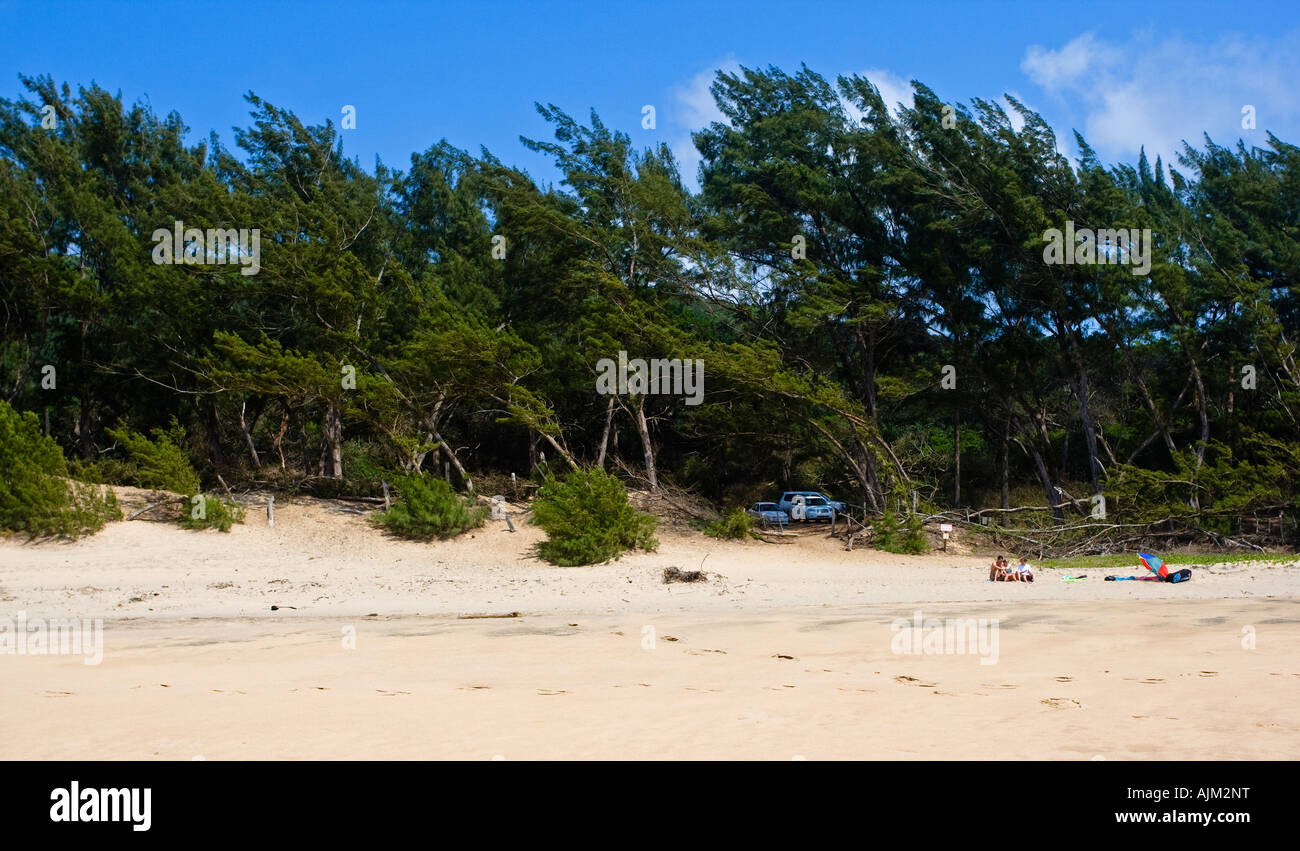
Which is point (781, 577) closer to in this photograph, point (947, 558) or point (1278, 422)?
point (947, 558)

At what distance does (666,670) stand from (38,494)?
1870 cm

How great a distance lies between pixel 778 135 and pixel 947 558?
15054mm

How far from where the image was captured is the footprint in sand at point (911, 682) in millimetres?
7340

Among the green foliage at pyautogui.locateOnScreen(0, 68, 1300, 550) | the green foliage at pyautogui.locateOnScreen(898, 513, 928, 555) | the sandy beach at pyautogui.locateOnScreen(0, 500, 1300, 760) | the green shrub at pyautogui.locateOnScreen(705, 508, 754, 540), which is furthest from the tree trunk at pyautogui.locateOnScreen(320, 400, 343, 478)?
the green foliage at pyautogui.locateOnScreen(898, 513, 928, 555)

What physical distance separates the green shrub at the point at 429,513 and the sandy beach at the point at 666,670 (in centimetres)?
496

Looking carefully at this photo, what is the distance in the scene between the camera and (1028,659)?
27.9 feet

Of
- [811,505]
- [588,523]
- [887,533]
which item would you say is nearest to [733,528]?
[887,533]

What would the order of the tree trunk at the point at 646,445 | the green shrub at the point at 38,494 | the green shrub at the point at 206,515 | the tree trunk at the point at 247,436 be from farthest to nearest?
the tree trunk at the point at 247,436 → the tree trunk at the point at 646,445 → the green shrub at the point at 206,515 → the green shrub at the point at 38,494

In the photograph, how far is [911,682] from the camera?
7.52 metres

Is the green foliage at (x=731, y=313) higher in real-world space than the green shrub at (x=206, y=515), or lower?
higher

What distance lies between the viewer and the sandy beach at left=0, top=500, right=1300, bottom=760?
5.62 m

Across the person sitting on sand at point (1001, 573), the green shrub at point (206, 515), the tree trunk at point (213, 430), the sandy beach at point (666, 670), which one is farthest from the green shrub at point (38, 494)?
the person sitting on sand at point (1001, 573)

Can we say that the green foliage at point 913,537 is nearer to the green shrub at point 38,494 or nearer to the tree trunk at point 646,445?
the tree trunk at point 646,445
